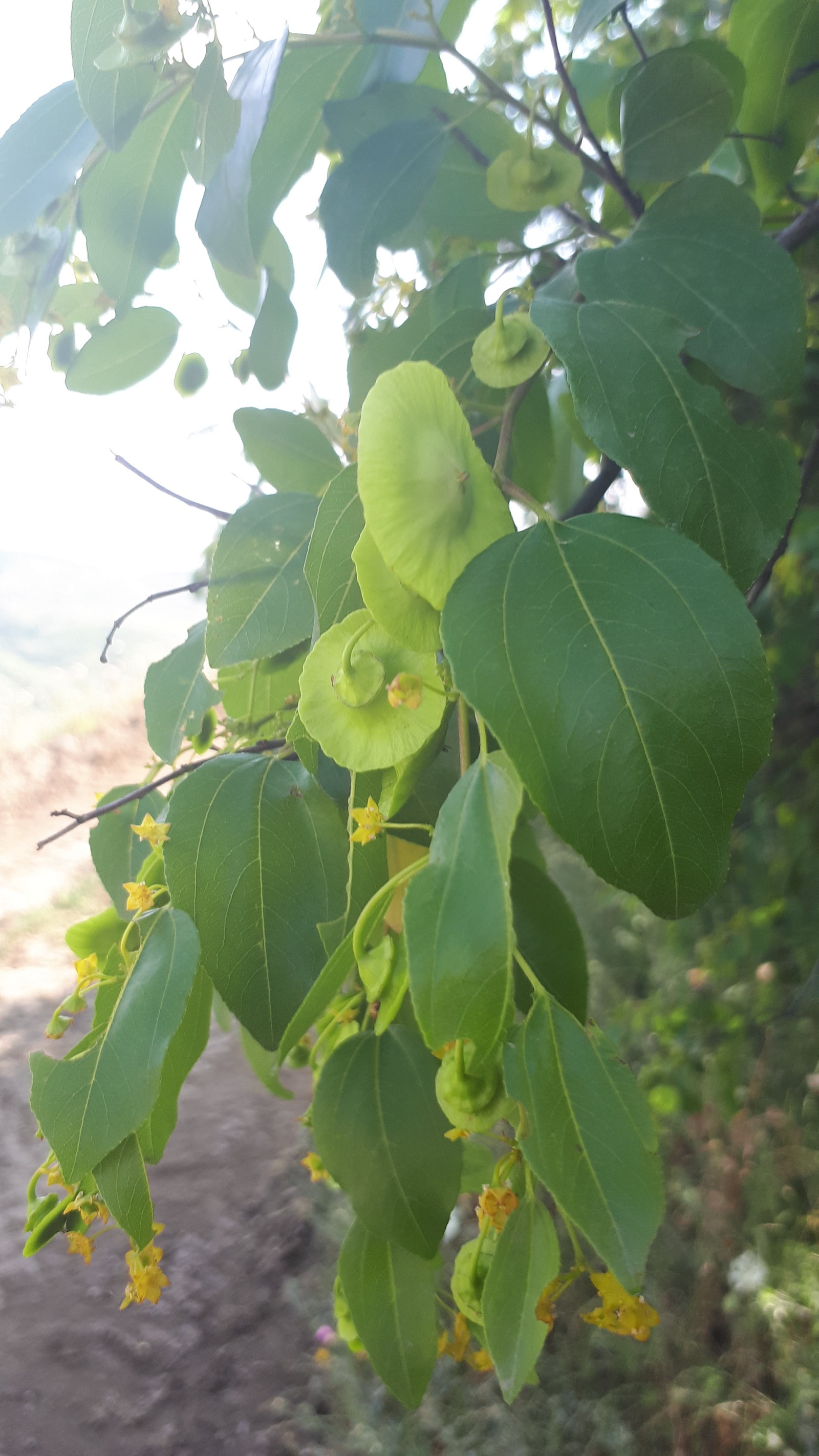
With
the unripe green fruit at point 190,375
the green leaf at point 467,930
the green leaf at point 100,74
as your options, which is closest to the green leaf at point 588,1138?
the green leaf at point 467,930

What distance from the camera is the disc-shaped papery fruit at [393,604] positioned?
0.20m

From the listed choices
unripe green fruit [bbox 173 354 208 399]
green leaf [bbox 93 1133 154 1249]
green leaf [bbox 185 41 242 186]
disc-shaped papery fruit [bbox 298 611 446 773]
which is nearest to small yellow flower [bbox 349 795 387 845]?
disc-shaped papery fruit [bbox 298 611 446 773]

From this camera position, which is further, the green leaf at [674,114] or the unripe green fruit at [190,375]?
the unripe green fruit at [190,375]

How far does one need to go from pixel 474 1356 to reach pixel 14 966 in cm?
158

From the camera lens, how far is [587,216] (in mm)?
351

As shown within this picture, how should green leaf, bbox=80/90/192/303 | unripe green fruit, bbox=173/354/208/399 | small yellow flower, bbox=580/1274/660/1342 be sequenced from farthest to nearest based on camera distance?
unripe green fruit, bbox=173/354/208/399
green leaf, bbox=80/90/192/303
small yellow flower, bbox=580/1274/660/1342

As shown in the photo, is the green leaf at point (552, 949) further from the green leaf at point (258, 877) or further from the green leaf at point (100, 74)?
the green leaf at point (100, 74)

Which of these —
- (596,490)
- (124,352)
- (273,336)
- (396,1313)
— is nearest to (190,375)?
(124,352)

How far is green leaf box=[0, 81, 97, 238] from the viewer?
0.38 m

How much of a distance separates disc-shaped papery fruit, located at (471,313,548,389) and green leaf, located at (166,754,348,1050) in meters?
0.14

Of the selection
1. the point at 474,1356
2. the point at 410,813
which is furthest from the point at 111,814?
the point at 474,1356

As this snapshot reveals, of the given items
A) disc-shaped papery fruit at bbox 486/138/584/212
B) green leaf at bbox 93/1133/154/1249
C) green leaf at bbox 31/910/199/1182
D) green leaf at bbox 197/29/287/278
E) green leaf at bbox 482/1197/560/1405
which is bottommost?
green leaf at bbox 482/1197/560/1405

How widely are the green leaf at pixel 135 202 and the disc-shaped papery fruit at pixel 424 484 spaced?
10.4 inches

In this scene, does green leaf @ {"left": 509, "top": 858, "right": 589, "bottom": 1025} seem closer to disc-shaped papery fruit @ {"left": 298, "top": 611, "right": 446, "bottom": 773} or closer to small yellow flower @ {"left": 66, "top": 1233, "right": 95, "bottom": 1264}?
disc-shaped papery fruit @ {"left": 298, "top": 611, "right": 446, "bottom": 773}
